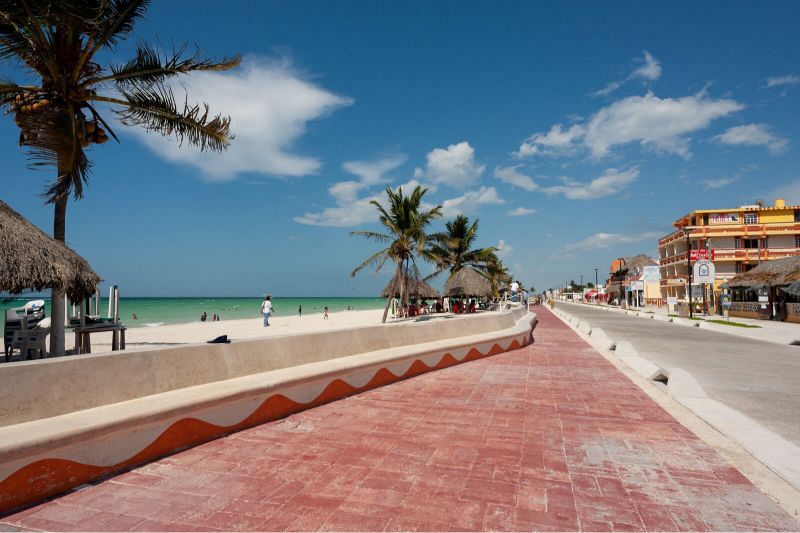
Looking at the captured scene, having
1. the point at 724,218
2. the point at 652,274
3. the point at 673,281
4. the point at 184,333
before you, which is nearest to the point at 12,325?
the point at 184,333

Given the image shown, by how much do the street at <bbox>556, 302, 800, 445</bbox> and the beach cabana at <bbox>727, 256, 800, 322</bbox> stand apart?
1262 centimetres

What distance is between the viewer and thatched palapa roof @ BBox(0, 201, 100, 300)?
18.7 ft

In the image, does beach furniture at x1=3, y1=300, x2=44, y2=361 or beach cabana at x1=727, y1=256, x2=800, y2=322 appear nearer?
beach furniture at x1=3, y1=300, x2=44, y2=361

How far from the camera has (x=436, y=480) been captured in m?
3.32

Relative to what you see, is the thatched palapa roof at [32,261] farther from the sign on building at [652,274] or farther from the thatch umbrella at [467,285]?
the sign on building at [652,274]

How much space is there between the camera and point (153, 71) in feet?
25.5

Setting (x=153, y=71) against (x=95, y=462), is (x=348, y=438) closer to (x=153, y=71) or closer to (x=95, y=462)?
(x=95, y=462)

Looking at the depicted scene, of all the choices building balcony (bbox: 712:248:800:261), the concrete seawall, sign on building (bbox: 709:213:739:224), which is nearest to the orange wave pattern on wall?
the concrete seawall

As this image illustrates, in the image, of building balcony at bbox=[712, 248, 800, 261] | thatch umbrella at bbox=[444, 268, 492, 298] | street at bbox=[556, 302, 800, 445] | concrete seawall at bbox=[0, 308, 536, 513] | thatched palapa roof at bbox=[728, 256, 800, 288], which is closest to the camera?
concrete seawall at bbox=[0, 308, 536, 513]

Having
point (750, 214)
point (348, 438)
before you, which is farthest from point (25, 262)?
point (750, 214)

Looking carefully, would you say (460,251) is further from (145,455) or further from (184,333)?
(145,455)

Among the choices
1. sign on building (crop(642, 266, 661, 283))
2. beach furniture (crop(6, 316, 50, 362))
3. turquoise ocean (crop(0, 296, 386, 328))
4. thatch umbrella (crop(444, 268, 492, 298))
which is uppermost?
sign on building (crop(642, 266, 661, 283))

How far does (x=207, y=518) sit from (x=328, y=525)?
795 mm

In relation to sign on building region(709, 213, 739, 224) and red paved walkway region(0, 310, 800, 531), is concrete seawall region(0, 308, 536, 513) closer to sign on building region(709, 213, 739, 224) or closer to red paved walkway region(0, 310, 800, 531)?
red paved walkway region(0, 310, 800, 531)
